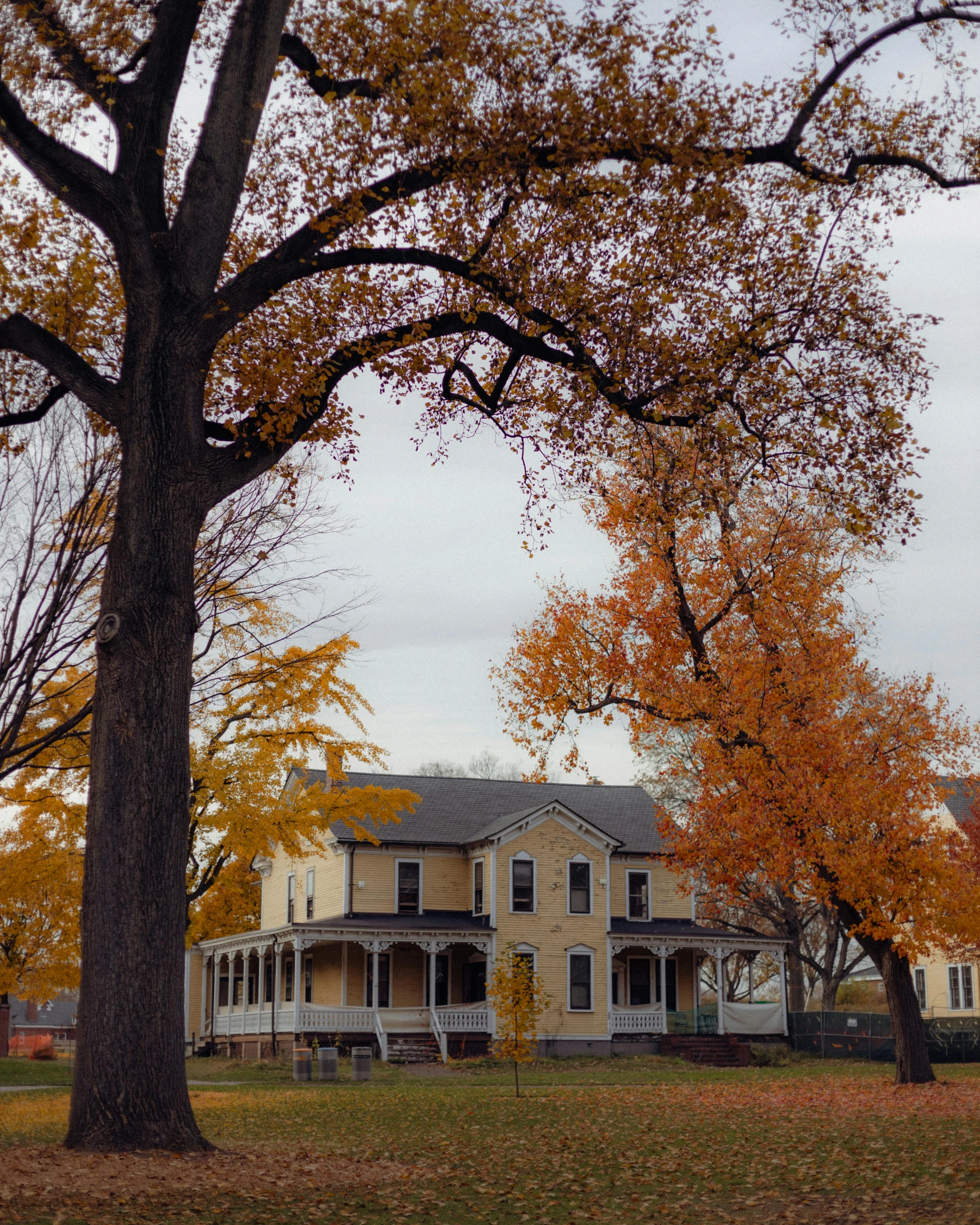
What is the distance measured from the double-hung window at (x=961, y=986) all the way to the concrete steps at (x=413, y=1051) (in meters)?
23.5

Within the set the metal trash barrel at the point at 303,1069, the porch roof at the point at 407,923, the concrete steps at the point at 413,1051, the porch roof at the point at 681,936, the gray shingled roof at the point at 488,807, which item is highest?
the gray shingled roof at the point at 488,807

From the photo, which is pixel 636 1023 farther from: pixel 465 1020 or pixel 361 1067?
pixel 361 1067

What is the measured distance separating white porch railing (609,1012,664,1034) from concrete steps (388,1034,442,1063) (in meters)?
5.88

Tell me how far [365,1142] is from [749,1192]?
4.51 meters

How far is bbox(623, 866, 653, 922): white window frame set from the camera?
1527 inches

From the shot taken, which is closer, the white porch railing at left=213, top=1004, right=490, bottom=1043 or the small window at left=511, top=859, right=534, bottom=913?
the white porch railing at left=213, top=1004, right=490, bottom=1043

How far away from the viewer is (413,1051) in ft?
107

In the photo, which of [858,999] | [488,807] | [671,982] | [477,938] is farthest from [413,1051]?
[858,999]

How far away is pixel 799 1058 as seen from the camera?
34.6 m

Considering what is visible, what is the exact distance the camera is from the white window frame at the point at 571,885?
36.8 metres

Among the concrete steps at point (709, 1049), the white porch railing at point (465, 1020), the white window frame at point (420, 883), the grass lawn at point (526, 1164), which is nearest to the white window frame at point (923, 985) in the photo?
the concrete steps at point (709, 1049)

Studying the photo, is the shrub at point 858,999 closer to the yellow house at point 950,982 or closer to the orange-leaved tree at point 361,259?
the yellow house at point 950,982

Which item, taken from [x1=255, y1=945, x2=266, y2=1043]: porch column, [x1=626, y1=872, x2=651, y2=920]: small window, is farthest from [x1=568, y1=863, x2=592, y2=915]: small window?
[x1=255, y1=945, x2=266, y2=1043]: porch column

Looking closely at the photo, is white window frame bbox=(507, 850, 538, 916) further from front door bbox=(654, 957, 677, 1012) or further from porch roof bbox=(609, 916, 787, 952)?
front door bbox=(654, 957, 677, 1012)
